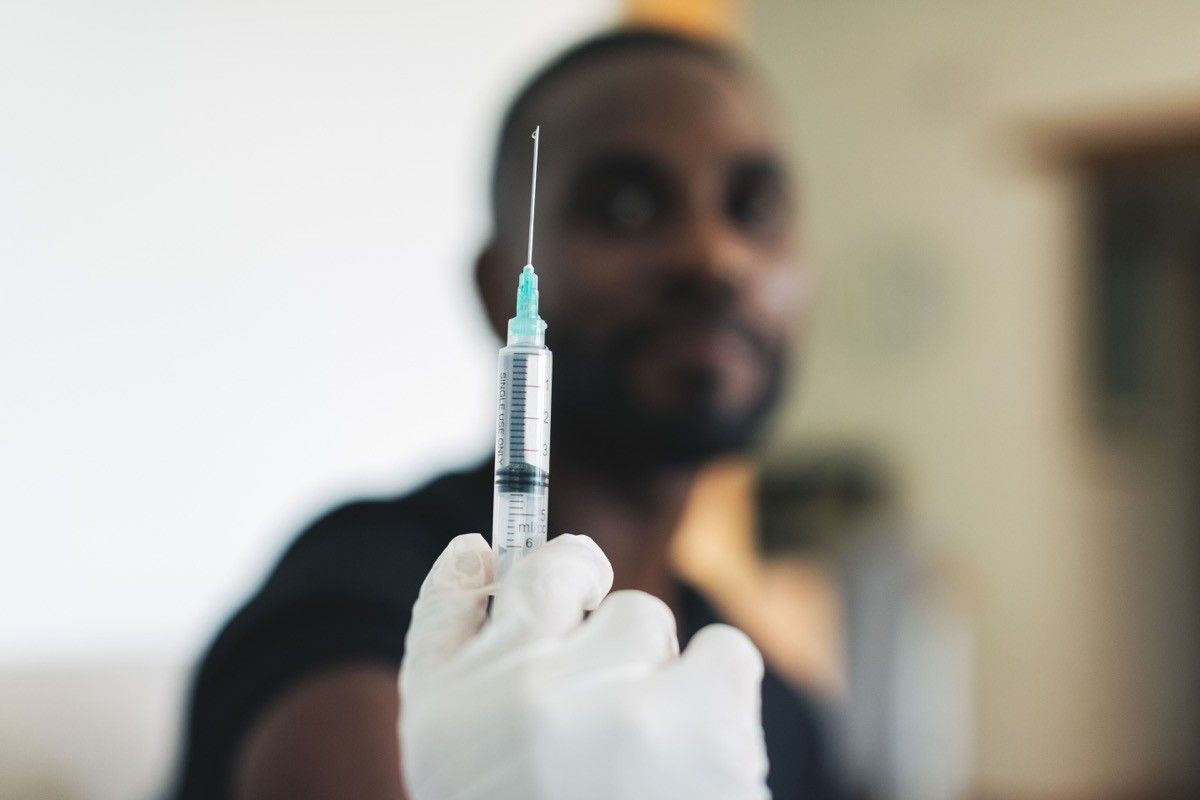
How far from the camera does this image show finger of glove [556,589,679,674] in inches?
15.2

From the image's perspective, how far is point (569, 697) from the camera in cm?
37

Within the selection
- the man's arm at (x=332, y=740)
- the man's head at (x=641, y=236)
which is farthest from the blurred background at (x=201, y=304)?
the man's arm at (x=332, y=740)

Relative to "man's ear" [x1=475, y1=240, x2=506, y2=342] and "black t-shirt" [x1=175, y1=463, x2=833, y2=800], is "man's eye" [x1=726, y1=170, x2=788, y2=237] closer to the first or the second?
"man's ear" [x1=475, y1=240, x2=506, y2=342]

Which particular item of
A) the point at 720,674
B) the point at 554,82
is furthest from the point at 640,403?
the point at 720,674

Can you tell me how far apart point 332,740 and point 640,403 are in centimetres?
32

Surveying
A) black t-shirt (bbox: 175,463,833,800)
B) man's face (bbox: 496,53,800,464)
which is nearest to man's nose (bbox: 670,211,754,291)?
man's face (bbox: 496,53,800,464)

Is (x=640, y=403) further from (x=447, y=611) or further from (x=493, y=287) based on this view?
(x=447, y=611)

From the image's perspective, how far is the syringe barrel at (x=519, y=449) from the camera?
440mm

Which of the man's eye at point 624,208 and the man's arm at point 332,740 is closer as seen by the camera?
the man's arm at point 332,740

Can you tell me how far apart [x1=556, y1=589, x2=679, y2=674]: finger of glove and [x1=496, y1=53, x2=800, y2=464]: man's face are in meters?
0.23

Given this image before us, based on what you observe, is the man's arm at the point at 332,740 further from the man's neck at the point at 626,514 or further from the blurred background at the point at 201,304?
the blurred background at the point at 201,304

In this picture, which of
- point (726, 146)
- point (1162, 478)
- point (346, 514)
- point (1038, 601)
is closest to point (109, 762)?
point (346, 514)

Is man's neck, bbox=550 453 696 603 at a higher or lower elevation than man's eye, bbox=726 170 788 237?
lower

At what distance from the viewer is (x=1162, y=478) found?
7.47 feet
